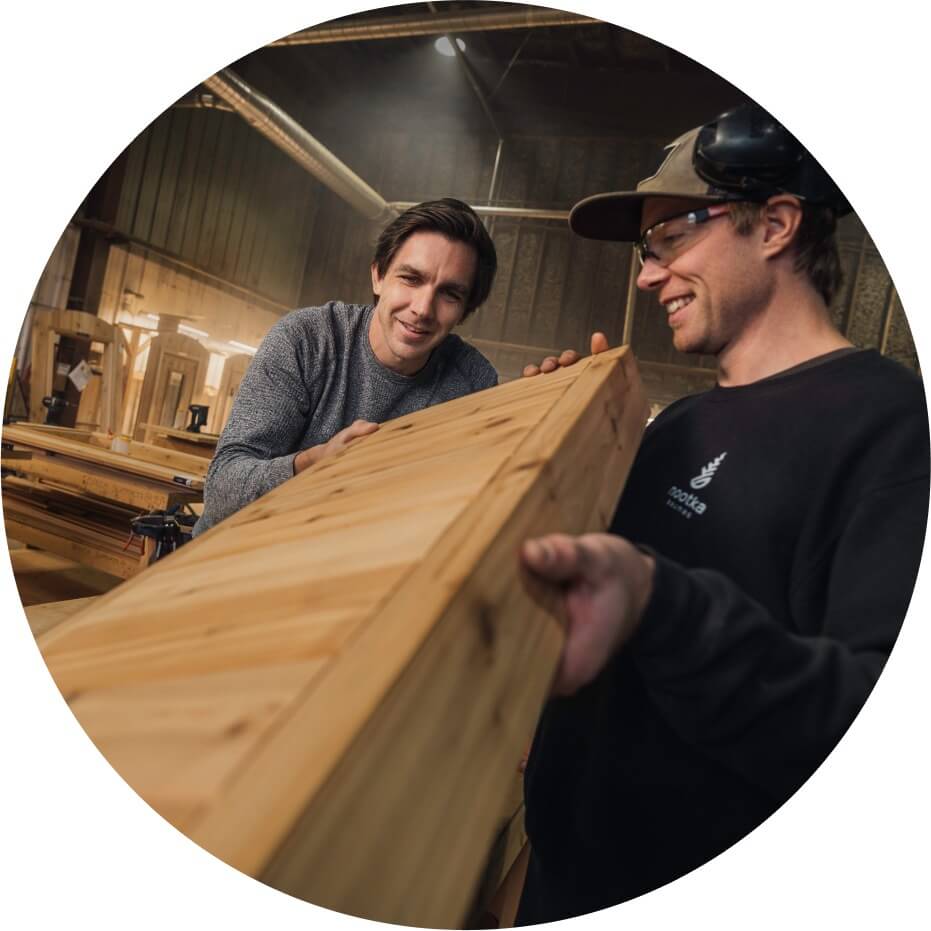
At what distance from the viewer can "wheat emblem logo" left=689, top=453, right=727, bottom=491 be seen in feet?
2.22

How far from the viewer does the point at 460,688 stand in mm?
381

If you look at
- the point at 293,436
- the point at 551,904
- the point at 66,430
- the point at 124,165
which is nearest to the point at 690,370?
the point at 293,436

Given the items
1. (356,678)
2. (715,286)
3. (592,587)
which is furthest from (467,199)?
(356,678)

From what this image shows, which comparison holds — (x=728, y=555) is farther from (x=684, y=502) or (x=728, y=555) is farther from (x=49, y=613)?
(x=49, y=613)

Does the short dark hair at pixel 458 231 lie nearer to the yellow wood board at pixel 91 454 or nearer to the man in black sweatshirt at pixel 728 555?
the man in black sweatshirt at pixel 728 555

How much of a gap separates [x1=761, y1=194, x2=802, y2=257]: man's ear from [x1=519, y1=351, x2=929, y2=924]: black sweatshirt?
14cm

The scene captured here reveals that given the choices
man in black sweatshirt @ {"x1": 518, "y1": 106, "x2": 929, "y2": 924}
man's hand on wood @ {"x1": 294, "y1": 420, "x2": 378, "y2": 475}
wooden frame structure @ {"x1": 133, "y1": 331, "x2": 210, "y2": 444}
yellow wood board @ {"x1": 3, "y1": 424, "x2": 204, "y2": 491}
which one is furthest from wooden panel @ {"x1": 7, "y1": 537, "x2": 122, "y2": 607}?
man in black sweatshirt @ {"x1": 518, "y1": 106, "x2": 929, "y2": 924}

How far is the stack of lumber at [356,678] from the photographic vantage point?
336 millimetres

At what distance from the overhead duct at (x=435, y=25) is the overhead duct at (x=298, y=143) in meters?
0.08

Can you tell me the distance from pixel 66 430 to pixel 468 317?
64 cm

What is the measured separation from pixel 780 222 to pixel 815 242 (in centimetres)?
5

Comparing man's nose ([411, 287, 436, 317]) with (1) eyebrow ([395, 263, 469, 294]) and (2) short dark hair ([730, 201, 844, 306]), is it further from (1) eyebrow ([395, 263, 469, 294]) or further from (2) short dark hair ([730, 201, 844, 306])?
(2) short dark hair ([730, 201, 844, 306])

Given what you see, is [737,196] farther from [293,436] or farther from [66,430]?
[66,430]

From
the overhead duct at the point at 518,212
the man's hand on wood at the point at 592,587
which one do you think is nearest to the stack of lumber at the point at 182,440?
the overhead duct at the point at 518,212
